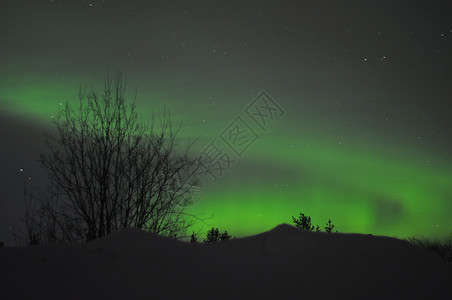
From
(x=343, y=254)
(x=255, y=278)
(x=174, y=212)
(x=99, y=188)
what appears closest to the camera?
(x=255, y=278)

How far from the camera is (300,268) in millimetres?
2227

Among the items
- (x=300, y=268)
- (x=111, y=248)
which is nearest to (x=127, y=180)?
(x=111, y=248)

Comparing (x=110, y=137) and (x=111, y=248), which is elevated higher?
(x=110, y=137)

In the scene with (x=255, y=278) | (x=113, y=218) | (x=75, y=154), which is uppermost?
(x=75, y=154)

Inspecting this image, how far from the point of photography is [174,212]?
7.94m

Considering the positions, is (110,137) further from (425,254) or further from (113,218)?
(425,254)

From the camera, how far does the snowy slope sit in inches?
80.2

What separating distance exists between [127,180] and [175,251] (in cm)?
540

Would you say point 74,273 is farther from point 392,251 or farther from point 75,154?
point 75,154

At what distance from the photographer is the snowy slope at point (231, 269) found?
204cm

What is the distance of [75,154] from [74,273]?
561cm

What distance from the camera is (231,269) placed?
A: 2.28 metres

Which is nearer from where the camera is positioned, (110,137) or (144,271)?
(144,271)

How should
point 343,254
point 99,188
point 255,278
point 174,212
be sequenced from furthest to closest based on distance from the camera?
point 174,212 < point 99,188 < point 343,254 < point 255,278
